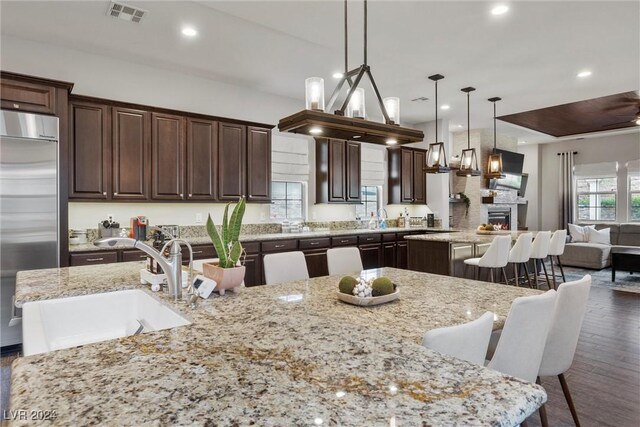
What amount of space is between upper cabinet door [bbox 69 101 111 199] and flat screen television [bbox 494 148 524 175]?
7.94 meters

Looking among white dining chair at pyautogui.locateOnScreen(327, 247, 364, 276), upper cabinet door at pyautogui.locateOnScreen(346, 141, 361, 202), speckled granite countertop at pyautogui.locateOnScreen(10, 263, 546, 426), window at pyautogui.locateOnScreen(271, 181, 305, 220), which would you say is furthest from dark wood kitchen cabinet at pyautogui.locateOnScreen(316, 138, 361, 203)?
speckled granite countertop at pyautogui.locateOnScreen(10, 263, 546, 426)

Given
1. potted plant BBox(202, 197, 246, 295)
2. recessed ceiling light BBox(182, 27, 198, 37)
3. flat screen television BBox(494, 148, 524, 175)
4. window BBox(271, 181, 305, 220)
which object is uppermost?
recessed ceiling light BBox(182, 27, 198, 37)

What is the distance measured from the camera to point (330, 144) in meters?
6.11

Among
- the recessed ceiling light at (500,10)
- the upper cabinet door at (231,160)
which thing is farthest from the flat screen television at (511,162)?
the upper cabinet door at (231,160)

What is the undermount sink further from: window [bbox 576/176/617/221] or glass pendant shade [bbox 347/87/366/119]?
window [bbox 576/176/617/221]

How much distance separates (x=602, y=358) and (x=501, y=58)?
330 cm

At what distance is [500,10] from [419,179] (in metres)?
4.40

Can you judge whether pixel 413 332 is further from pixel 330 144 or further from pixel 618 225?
pixel 618 225

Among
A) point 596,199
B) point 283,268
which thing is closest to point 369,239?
point 283,268

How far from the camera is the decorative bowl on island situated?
6.12ft

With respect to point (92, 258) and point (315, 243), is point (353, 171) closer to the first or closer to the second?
point (315, 243)

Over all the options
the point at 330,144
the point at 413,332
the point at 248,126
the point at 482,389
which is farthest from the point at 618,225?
the point at 482,389

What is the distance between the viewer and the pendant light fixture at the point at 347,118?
6.96ft

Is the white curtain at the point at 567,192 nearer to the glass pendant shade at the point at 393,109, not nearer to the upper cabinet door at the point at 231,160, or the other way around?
the upper cabinet door at the point at 231,160
